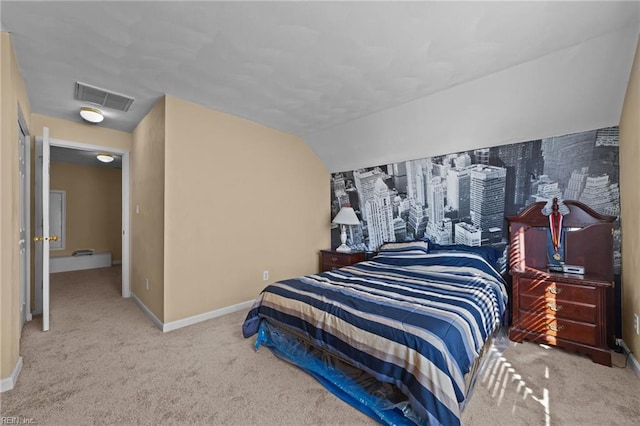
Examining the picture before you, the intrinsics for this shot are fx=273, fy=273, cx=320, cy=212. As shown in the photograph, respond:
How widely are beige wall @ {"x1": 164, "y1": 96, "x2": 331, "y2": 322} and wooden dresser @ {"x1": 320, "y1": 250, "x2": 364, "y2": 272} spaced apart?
10.2 inches

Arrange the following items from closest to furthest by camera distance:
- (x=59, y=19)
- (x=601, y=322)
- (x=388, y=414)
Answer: (x=388, y=414)
(x=59, y=19)
(x=601, y=322)

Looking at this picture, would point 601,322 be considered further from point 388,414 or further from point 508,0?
point 508,0

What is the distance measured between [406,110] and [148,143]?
10.1 ft

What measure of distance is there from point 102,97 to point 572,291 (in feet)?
15.8

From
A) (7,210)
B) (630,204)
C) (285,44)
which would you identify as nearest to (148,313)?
(7,210)

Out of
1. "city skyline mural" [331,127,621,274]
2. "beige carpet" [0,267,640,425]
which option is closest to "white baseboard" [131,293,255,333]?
"beige carpet" [0,267,640,425]

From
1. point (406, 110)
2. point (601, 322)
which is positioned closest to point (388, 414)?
point (601, 322)

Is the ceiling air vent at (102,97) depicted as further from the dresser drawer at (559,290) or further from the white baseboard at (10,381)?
the dresser drawer at (559,290)

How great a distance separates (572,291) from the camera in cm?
229

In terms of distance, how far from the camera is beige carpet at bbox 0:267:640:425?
1587mm

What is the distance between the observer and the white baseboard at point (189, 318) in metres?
2.81

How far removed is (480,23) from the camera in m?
1.79

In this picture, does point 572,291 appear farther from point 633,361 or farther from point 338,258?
point 338,258

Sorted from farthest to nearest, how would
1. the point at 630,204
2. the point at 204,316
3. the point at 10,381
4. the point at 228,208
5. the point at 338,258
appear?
the point at 338,258, the point at 228,208, the point at 204,316, the point at 630,204, the point at 10,381
